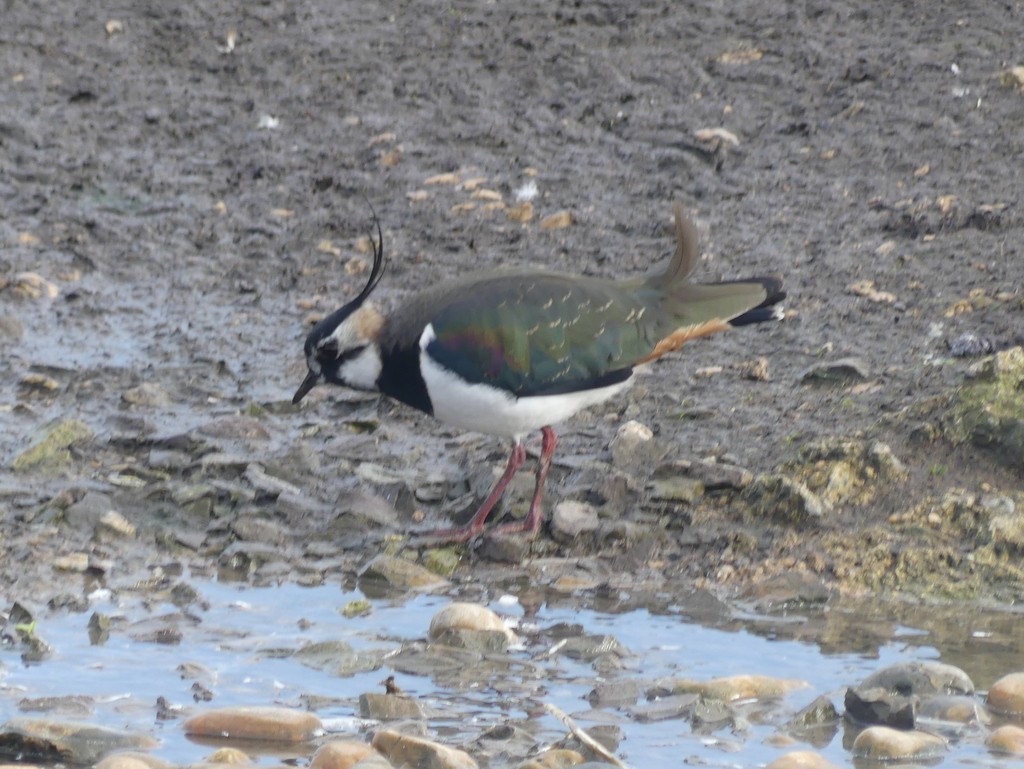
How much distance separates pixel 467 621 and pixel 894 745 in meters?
1.41

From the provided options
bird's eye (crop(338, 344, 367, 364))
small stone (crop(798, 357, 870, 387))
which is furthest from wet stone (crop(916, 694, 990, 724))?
bird's eye (crop(338, 344, 367, 364))

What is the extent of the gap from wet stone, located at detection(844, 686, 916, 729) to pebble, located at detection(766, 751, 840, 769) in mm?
364

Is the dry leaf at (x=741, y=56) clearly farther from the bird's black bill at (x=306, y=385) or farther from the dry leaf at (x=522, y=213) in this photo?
the bird's black bill at (x=306, y=385)

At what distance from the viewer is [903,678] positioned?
4.54 metres

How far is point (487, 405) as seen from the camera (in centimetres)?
607

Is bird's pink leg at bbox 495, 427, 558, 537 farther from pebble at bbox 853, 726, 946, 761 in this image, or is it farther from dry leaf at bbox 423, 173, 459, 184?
dry leaf at bbox 423, 173, 459, 184

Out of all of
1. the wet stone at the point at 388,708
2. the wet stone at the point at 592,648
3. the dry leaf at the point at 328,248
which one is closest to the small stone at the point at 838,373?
the wet stone at the point at 592,648

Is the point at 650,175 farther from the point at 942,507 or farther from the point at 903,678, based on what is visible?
the point at 903,678

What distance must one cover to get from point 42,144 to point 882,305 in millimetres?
4746

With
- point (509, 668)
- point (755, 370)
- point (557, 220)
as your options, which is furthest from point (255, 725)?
point (557, 220)

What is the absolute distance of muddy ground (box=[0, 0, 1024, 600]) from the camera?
6070 millimetres

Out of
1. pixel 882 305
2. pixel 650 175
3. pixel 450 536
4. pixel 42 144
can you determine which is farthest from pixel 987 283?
pixel 42 144

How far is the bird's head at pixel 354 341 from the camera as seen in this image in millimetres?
6246

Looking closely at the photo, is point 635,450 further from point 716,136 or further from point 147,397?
point 716,136
